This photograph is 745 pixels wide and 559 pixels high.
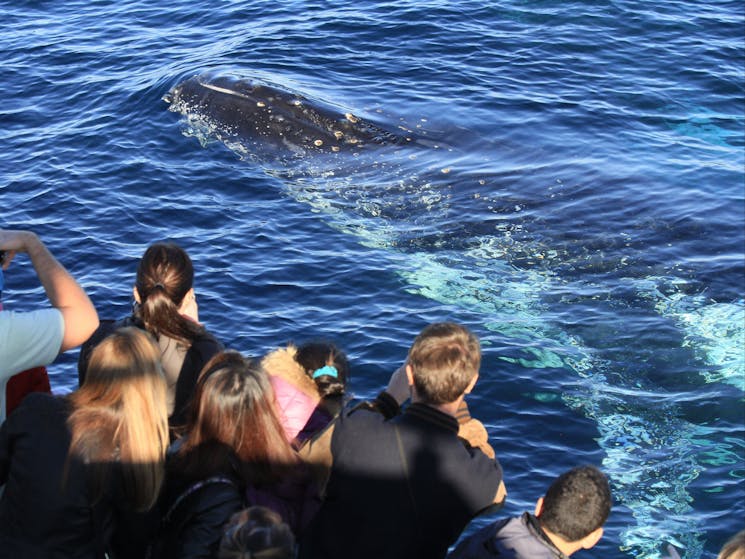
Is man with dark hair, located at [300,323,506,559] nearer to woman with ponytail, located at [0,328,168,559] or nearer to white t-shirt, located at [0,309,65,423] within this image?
woman with ponytail, located at [0,328,168,559]

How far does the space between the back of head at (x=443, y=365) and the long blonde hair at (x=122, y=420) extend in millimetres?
1181

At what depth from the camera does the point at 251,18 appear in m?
21.4

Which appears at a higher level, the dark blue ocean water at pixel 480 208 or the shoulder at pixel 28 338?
the shoulder at pixel 28 338

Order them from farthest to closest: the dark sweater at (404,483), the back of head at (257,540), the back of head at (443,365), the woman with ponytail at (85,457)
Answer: the back of head at (443,365), the dark sweater at (404,483), the woman with ponytail at (85,457), the back of head at (257,540)

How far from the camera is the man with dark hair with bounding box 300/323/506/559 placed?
14.8 ft

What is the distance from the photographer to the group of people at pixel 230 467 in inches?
171

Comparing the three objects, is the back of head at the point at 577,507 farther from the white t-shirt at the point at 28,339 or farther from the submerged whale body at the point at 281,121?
the submerged whale body at the point at 281,121

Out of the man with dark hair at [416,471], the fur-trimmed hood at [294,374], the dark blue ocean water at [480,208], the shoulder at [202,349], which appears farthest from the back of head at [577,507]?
the dark blue ocean water at [480,208]

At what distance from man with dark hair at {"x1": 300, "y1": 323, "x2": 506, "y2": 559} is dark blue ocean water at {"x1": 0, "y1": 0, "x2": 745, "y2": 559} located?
12.2 feet

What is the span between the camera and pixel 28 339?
4.66 m

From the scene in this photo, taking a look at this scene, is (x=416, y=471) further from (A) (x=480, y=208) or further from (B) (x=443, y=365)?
(A) (x=480, y=208)

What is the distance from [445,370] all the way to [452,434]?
0.95 ft

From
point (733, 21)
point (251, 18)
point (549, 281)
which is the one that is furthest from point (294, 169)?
point (733, 21)

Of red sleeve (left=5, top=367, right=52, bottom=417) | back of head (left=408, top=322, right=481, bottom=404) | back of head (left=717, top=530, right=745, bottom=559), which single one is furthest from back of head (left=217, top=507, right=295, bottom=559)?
red sleeve (left=5, top=367, right=52, bottom=417)
